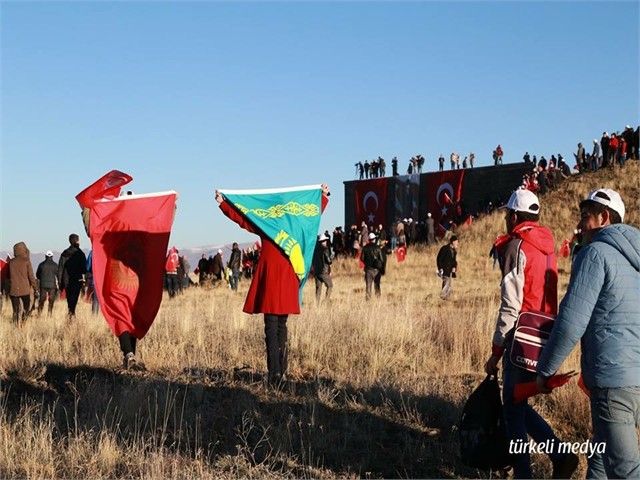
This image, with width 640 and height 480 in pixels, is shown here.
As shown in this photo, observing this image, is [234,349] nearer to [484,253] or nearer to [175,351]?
[175,351]

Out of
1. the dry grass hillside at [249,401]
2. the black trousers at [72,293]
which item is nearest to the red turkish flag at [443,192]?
the black trousers at [72,293]

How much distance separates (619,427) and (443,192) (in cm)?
4370

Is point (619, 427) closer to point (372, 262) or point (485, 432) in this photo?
point (485, 432)

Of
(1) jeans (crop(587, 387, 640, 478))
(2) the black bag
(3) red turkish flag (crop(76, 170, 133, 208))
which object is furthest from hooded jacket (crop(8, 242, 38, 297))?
(1) jeans (crop(587, 387, 640, 478))

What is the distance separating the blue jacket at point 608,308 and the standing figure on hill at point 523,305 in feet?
3.46

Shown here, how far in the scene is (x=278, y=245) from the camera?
28.3 ft

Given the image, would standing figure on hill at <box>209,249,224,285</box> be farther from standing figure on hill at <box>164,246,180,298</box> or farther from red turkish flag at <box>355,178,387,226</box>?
red turkish flag at <box>355,178,387,226</box>

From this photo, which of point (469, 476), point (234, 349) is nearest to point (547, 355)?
point (469, 476)

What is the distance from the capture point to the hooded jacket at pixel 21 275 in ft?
50.8

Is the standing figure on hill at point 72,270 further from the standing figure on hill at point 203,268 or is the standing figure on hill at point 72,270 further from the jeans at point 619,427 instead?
the standing figure on hill at point 203,268

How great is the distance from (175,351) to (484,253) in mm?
24779

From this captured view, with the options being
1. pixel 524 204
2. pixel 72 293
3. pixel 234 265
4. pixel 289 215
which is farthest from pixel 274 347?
pixel 234 265

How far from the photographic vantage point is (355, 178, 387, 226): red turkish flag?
52.1 m

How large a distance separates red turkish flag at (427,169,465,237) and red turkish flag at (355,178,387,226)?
415 centimetres
